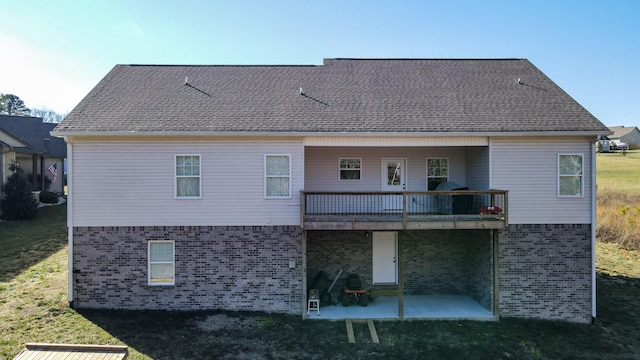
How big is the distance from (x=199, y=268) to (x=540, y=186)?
10.8 meters

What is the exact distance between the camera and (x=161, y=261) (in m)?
11.7

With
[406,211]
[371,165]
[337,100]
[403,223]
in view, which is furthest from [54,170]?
[403,223]

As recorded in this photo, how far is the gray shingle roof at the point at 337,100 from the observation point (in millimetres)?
11836

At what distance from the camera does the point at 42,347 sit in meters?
7.75

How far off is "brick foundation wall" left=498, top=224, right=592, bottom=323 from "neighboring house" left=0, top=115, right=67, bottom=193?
97.2ft

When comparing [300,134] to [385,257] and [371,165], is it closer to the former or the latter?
[371,165]

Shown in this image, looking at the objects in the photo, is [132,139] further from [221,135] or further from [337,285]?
[337,285]

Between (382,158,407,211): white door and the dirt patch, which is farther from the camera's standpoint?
(382,158,407,211): white door

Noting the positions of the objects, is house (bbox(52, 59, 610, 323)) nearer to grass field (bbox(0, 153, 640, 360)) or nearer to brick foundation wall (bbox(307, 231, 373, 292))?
grass field (bbox(0, 153, 640, 360))

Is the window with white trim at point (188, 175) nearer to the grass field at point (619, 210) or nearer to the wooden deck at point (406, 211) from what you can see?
the wooden deck at point (406, 211)

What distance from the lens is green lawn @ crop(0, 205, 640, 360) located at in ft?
31.4

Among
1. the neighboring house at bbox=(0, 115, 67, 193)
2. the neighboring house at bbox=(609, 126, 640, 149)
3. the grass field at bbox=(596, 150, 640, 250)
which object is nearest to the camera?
the grass field at bbox=(596, 150, 640, 250)

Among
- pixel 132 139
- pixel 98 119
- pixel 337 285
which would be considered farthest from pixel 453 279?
pixel 98 119

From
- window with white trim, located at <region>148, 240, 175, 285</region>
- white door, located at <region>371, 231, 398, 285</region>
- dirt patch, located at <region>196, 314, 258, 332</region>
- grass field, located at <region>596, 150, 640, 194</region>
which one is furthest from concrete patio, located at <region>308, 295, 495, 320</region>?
grass field, located at <region>596, 150, 640, 194</region>
